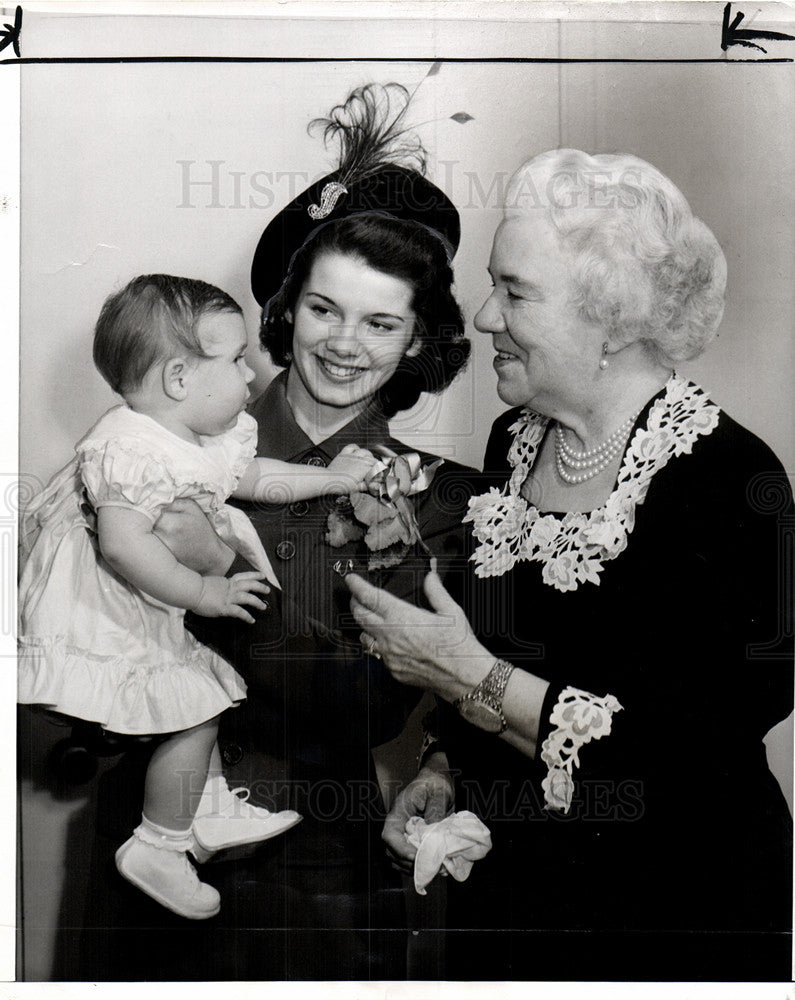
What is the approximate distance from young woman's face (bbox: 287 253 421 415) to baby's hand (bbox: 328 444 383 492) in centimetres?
10

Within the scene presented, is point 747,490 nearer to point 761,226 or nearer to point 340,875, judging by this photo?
point 761,226

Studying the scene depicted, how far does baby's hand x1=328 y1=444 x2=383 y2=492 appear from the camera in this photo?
224 centimetres

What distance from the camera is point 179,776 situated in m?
2.24

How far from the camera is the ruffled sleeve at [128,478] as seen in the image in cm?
217

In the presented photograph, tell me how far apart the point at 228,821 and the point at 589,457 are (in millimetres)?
1152

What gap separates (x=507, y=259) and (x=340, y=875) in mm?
1445

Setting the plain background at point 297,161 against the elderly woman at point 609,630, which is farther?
the plain background at point 297,161

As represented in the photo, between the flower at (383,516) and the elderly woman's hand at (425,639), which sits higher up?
the flower at (383,516)

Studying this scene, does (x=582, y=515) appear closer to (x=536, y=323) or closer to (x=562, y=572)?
(x=562, y=572)

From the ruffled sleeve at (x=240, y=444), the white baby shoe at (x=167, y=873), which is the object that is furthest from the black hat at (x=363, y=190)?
the white baby shoe at (x=167, y=873)

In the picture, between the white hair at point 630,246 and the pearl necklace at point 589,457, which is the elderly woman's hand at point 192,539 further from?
the white hair at point 630,246

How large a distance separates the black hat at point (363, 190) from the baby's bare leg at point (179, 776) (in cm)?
99

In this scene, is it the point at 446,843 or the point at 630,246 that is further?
the point at 446,843

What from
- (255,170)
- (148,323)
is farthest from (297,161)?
(148,323)
